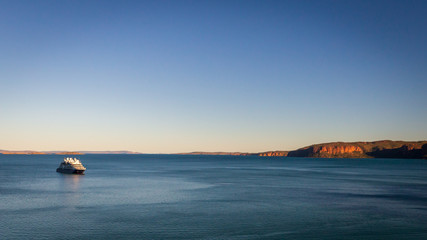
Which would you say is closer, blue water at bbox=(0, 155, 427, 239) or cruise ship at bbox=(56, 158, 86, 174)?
blue water at bbox=(0, 155, 427, 239)

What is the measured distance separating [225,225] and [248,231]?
3.45 metres

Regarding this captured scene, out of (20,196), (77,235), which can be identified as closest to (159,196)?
(20,196)

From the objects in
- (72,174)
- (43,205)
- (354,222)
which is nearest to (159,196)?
(43,205)

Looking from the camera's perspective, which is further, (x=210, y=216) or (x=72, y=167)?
(x=72, y=167)

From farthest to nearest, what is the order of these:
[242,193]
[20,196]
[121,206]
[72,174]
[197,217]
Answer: [72,174] < [242,193] < [20,196] < [121,206] < [197,217]

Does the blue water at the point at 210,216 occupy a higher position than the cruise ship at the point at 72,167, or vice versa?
the cruise ship at the point at 72,167

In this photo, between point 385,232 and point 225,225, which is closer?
point 385,232

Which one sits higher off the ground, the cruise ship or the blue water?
the cruise ship

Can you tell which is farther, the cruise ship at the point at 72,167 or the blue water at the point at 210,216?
the cruise ship at the point at 72,167

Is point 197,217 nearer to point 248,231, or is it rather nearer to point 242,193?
point 248,231

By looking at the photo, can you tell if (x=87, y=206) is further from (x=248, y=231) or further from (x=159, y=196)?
(x=248, y=231)

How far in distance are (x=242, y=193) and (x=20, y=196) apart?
3796 cm

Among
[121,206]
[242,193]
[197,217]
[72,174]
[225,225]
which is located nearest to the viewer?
[225,225]

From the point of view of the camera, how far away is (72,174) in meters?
110
